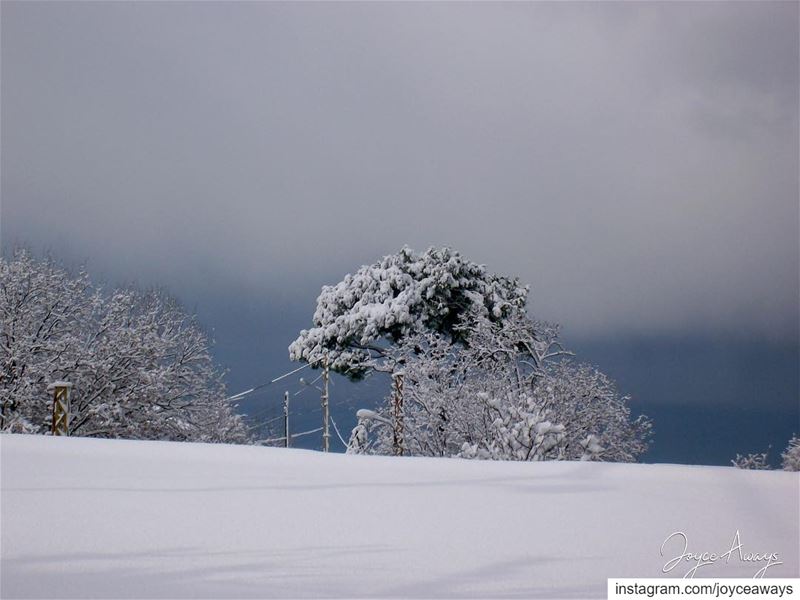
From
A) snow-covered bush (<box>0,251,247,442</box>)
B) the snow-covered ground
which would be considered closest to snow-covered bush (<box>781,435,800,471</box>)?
the snow-covered ground

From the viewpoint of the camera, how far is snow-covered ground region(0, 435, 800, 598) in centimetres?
318

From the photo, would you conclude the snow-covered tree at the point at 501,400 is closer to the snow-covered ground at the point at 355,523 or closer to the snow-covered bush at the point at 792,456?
the snow-covered bush at the point at 792,456

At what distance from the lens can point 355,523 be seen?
14.1 ft

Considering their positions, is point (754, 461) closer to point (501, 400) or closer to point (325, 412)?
point (501, 400)

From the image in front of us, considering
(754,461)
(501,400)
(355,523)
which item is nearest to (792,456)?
(754,461)

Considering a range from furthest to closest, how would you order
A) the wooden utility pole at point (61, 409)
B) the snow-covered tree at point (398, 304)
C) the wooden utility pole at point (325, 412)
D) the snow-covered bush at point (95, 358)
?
the snow-covered tree at point (398, 304) < the wooden utility pole at point (325, 412) < the snow-covered bush at point (95, 358) < the wooden utility pole at point (61, 409)

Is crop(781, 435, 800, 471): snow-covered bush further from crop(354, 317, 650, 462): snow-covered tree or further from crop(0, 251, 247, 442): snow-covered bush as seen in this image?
crop(0, 251, 247, 442): snow-covered bush

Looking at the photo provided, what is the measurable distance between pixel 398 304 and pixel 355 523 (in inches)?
576

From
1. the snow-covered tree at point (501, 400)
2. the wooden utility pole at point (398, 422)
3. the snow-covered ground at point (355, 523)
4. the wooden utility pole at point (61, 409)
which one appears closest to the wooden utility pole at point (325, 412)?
the snow-covered tree at point (501, 400)

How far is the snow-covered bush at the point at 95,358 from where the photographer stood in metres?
14.5

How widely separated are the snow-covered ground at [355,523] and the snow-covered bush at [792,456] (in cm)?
588

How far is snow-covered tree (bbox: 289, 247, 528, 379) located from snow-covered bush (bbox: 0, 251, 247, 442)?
395cm

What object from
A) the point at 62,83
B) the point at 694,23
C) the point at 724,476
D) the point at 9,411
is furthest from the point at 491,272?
the point at 62,83

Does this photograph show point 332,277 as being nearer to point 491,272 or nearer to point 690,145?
point 491,272
